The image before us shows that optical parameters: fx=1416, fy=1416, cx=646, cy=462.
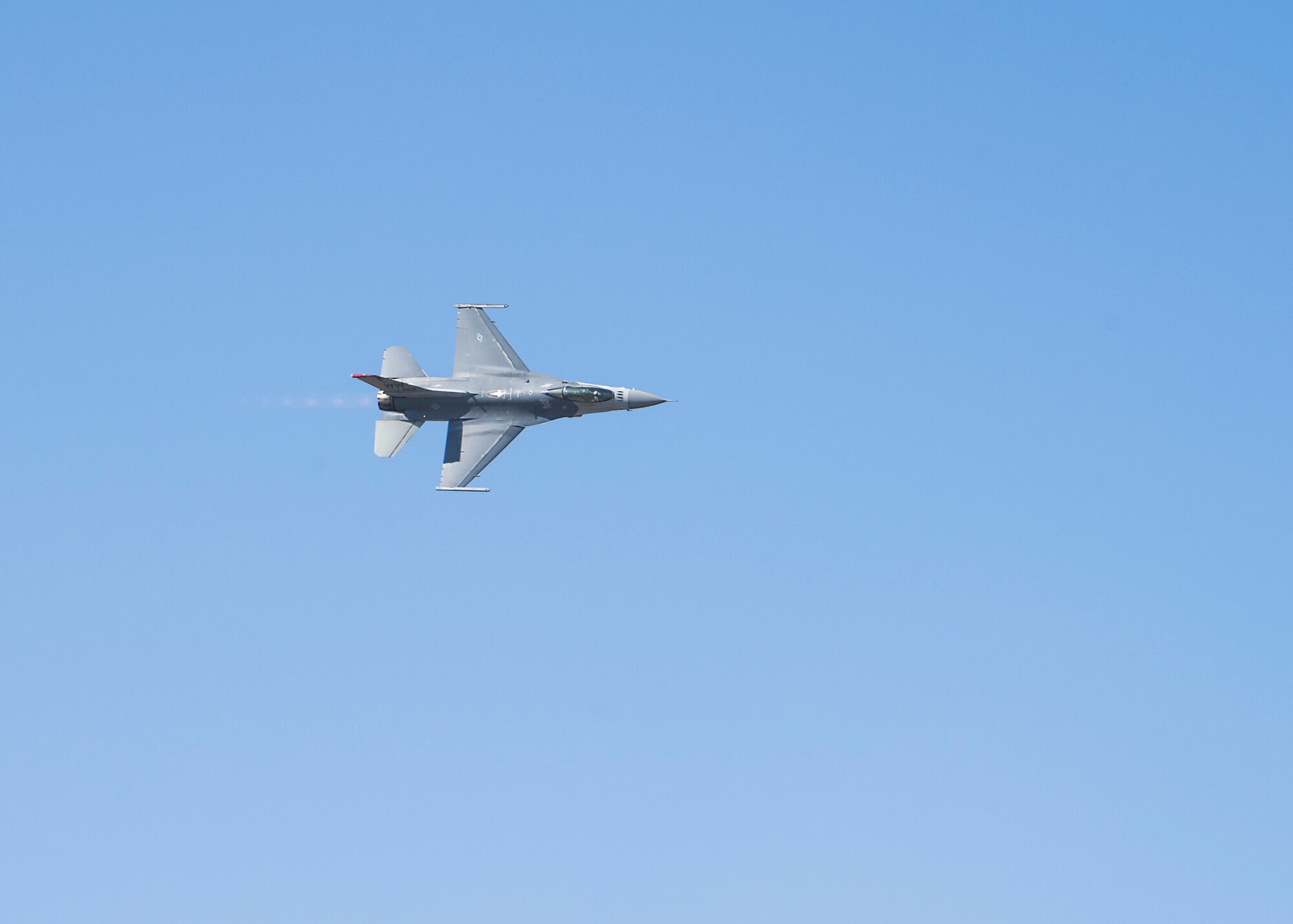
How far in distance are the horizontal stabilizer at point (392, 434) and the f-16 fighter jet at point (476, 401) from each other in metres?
0.04

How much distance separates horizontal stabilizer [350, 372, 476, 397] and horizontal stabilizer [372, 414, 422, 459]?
1475 mm

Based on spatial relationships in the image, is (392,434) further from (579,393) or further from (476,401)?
(579,393)

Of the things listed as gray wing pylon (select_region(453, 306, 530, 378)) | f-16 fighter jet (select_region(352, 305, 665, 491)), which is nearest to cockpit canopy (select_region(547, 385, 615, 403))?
f-16 fighter jet (select_region(352, 305, 665, 491))

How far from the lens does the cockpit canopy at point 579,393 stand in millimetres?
78188

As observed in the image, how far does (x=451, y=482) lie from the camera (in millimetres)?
75875

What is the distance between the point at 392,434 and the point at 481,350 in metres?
7.01

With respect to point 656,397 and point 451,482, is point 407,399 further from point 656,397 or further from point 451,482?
point 656,397

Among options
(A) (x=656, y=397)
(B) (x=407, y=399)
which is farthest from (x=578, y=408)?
(B) (x=407, y=399)

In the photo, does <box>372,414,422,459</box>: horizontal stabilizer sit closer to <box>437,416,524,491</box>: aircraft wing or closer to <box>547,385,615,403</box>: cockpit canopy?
<box>437,416,524,491</box>: aircraft wing

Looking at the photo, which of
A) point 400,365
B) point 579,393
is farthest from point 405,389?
point 579,393

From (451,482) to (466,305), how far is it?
35.3 feet

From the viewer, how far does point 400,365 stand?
3103 inches

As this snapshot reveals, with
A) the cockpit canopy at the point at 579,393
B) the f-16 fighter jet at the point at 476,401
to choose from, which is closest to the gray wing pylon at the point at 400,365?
the f-16 fighter jet at the point at 476,401

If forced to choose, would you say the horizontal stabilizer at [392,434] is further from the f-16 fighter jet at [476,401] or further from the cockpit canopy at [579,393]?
the cockpit canopy at [579,393]
